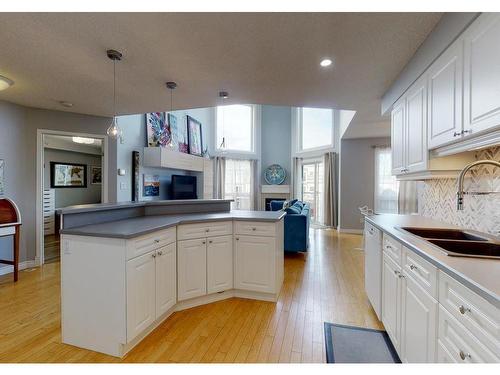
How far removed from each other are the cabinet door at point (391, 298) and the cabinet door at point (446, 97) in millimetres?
973

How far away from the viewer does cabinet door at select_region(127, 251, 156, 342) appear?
69.2 inches

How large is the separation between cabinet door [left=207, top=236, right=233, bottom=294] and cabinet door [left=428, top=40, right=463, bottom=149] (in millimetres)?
2033

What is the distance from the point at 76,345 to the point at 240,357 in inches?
49.3

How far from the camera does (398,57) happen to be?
7.15 feet

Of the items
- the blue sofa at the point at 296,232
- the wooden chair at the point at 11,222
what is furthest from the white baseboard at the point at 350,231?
the wooden chair at the point at 11,222

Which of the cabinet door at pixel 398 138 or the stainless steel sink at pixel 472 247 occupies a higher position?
the cabinet door at pixel 398 138

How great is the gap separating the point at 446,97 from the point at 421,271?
1.18 metres

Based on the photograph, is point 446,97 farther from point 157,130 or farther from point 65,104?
point 157,130

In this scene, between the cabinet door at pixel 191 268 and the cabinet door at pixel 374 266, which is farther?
the cabinet door at pixel 191 268

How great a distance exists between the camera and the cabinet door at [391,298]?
65.9 inches

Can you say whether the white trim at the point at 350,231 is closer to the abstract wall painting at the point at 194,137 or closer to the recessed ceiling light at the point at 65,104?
the abstract wall painting at the point at 194,137

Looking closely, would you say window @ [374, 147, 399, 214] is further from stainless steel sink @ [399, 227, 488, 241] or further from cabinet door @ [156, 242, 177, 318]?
cabinet door @ [156, 242, 177, 318]
